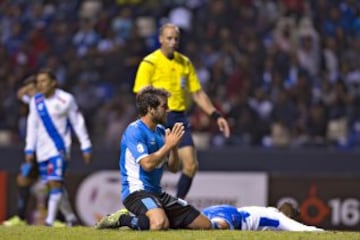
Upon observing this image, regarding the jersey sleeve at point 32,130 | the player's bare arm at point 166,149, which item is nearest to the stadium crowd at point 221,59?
the jersey sleeve at point 32,130

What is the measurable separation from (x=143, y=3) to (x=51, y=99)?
693 cm

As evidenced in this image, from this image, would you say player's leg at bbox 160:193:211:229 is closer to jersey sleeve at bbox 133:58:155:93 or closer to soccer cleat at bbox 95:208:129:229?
soccer cleat at bbox 95:208:129:229

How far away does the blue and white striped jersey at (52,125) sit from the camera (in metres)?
16.6

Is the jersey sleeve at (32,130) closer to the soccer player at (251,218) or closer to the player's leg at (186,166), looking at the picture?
the player's leg at (186,166)

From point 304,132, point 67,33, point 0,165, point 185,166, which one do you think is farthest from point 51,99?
point 67,33

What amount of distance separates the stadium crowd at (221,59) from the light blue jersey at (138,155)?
7409 mm

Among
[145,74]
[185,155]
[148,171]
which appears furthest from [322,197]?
[148,171]

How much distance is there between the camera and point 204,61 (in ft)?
72.3

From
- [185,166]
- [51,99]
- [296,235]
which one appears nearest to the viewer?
[296,235]

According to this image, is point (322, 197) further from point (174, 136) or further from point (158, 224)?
point (174, 136)

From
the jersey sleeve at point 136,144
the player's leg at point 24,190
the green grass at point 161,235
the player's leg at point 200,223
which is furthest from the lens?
the player's leg at point 24,190

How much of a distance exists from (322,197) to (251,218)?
615 centimetres

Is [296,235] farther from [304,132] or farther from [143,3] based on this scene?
[143,3]

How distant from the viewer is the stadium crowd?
20.5 m
